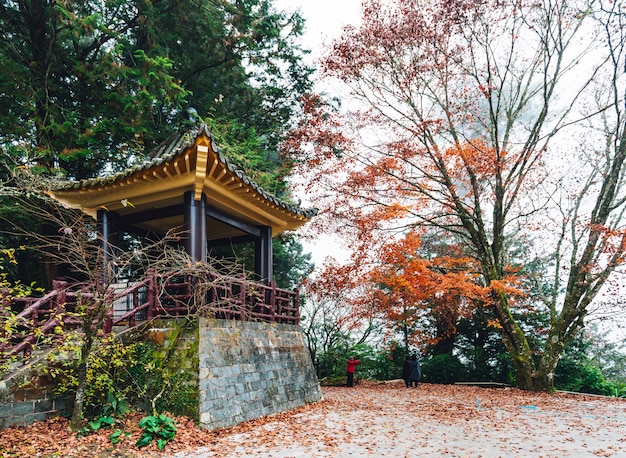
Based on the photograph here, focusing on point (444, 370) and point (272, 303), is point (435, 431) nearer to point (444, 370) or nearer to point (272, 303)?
point (272, 303)

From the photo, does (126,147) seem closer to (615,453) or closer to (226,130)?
(226,130)

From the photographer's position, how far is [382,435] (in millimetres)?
6137

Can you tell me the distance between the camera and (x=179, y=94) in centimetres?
1124

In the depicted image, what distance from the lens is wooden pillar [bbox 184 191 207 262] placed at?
23.9ft

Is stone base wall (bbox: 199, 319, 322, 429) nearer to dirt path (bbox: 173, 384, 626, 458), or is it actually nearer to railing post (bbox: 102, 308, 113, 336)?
dirt path (bbox: 173, 384, 626, 458)

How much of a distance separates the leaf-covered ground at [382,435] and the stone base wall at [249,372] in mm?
249

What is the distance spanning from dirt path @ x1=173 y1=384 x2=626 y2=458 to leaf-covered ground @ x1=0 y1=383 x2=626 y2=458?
1 cm

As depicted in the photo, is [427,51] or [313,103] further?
[313,103]

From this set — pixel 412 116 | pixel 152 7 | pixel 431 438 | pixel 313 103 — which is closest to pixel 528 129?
pixel 412 116

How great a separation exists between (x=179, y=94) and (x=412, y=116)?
6.28 m

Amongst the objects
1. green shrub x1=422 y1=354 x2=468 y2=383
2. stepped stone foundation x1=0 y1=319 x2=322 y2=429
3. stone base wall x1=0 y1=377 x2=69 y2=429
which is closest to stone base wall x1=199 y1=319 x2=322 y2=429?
stepped stone foundation x1=0 y1=319 x2=322 y2=429

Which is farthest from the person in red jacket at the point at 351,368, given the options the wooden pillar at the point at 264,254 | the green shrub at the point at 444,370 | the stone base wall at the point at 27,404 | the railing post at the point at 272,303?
the stone base wall at the point at 27,404

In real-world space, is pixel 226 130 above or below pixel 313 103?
below

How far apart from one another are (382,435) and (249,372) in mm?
2432
